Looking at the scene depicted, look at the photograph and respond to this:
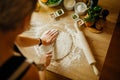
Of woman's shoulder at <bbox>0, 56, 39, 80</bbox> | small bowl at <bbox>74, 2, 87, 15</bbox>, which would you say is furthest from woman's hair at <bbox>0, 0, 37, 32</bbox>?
small bowl at <bbox>74, 2, 87, 15</bbox>

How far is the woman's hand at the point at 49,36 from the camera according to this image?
1179 millimetres

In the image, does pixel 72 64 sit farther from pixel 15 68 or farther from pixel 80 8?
pixel 15 68

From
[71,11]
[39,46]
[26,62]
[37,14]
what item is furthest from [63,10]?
[26,62]

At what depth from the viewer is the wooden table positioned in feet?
3.63

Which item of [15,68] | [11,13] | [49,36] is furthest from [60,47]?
[11,13]

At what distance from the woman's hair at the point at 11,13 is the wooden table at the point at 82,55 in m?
0.62

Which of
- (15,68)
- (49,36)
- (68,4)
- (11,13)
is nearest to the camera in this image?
(11,13)

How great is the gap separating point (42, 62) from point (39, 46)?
0.14 metres

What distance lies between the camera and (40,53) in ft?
3.86

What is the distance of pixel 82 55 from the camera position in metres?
1.15

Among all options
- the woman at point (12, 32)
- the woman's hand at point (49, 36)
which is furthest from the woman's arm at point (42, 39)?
the woman at point (12, 32)

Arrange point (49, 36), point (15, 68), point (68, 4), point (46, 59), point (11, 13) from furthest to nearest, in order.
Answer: point (68, 4) → point (49, 36) → point (46, 59) → point (15, 68) → point (11, 13)

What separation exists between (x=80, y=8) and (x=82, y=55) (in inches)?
12.7

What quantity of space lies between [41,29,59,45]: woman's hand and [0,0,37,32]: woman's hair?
0.62 meters
